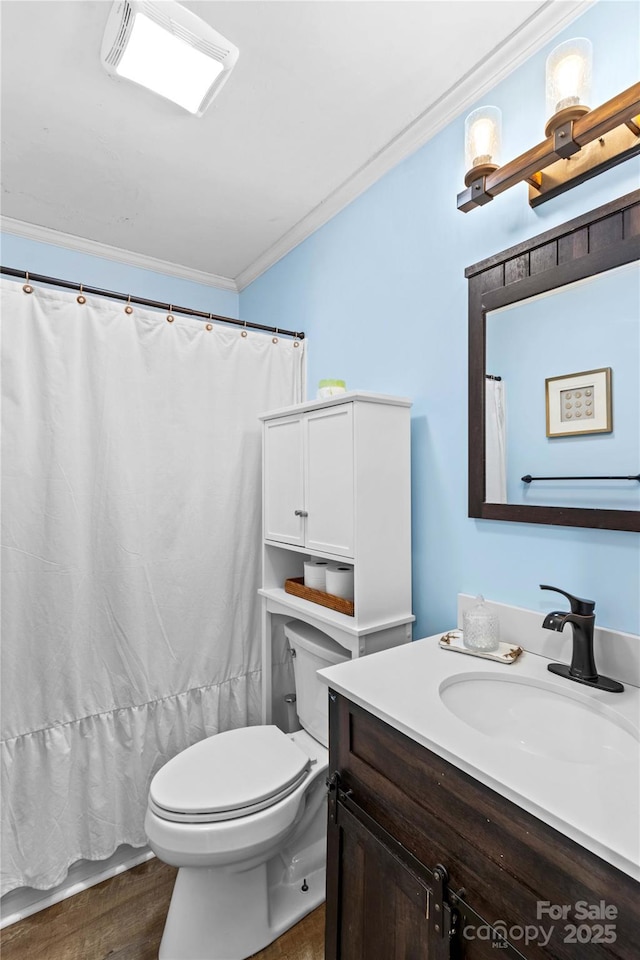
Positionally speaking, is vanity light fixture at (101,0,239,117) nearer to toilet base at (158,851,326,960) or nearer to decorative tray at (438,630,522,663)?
decorative tray at (438,630,522,663)

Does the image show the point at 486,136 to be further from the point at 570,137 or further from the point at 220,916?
→ the point at 220,916

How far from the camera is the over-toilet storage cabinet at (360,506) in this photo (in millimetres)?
1408

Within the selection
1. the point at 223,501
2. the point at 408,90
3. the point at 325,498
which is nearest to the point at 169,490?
the point at 223,501

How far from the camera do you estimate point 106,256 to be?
2316 millimetres

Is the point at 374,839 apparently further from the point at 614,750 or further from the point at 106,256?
the point at 106,256

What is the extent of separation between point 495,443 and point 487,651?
1.81 ft

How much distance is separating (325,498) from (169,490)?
656 mm

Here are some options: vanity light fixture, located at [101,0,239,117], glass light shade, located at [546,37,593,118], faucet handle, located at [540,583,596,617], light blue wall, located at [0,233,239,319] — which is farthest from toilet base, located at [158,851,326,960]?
light blue wall, located at [0,233,239,319]

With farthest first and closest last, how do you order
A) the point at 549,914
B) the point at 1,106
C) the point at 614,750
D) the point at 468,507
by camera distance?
the point at 1,106
the point at 468,507
the point at 614,750
the point at 549,914

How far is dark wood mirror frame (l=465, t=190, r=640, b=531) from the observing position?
1047mm

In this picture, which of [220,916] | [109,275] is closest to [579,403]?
[220,916]

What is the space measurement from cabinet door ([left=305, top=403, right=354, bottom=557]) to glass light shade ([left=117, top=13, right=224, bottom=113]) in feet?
3.26

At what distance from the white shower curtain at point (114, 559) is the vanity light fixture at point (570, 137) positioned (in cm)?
114

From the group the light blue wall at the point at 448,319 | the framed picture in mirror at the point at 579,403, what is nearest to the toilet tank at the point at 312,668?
the light blue wall at the point at 448,319
